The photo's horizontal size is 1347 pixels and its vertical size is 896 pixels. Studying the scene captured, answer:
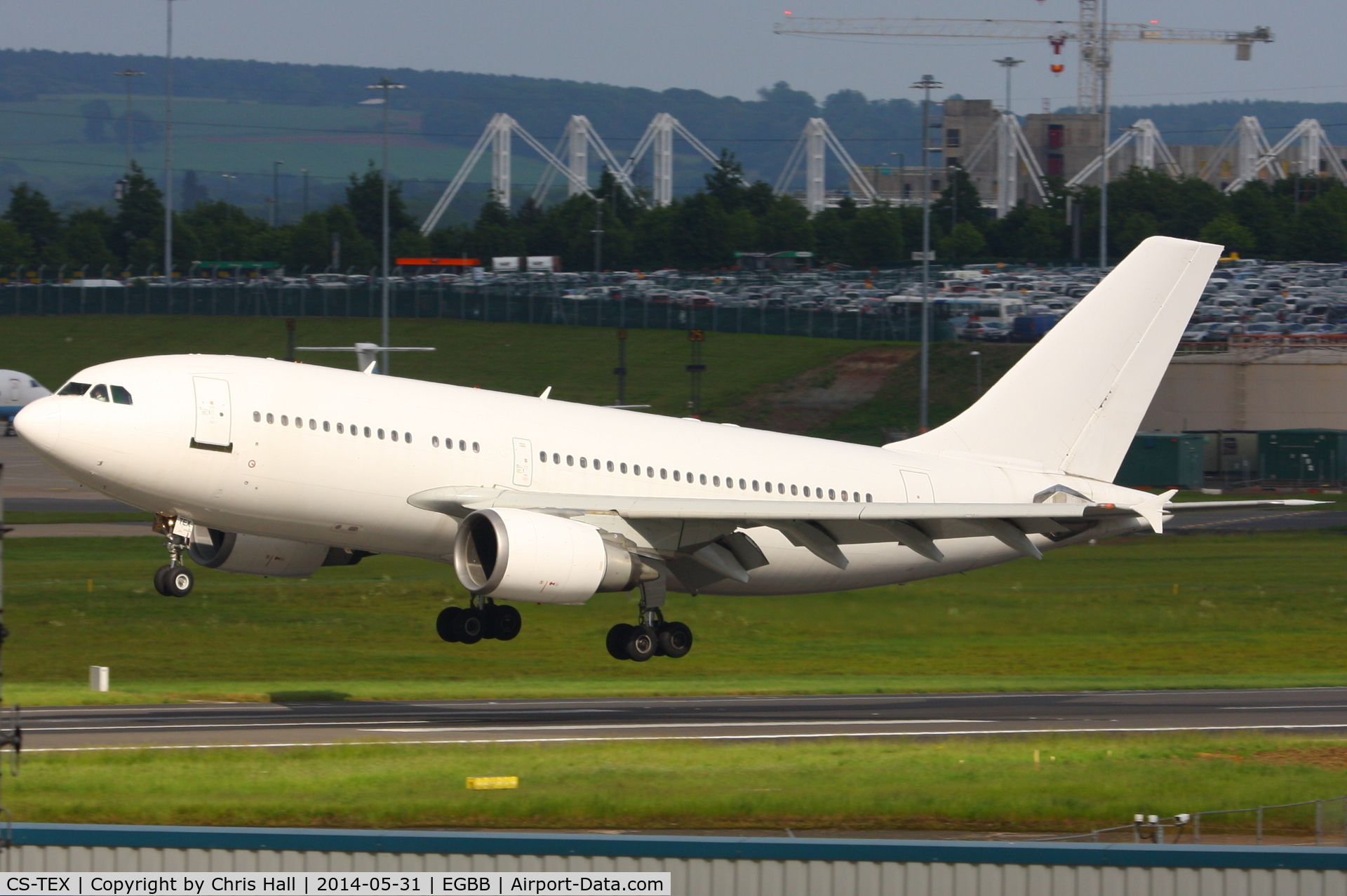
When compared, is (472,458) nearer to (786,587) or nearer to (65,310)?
(786,587)

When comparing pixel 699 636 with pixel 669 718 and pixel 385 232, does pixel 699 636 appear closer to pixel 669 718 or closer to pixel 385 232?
pixel 669 718

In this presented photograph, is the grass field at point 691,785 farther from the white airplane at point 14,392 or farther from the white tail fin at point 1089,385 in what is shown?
the white airplane at point 14,392

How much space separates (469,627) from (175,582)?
23.5ft

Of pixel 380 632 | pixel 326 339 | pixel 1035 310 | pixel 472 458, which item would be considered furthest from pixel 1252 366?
pixel 472 458

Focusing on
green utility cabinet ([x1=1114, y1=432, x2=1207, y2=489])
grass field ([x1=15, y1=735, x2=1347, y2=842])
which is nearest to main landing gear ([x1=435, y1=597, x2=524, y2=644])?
grass field ([x1=15, y1=735, x2=1347, y2=842])

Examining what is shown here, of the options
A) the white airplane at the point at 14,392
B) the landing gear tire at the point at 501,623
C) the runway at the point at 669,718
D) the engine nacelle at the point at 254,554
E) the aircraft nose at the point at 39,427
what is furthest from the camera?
the white airplane at the point at 14,392

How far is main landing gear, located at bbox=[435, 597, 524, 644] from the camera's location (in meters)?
36.9

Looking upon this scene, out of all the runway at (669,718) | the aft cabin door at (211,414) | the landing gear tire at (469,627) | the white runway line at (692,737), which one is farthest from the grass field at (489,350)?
the aft cabin door at (211,414)

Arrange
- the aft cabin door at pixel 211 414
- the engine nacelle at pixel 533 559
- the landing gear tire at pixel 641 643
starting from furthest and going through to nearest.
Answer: the landing gear tire at pixel 641 643
the engine nacelle at pixel 533 559
the aft cabin door at pixel 211 414

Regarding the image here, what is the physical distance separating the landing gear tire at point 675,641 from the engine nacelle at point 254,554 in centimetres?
696

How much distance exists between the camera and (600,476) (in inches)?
1430

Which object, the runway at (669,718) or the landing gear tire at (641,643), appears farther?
the landing gear tire at (641,643)

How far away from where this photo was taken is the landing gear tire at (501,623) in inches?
1470

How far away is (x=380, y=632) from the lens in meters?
51.5
